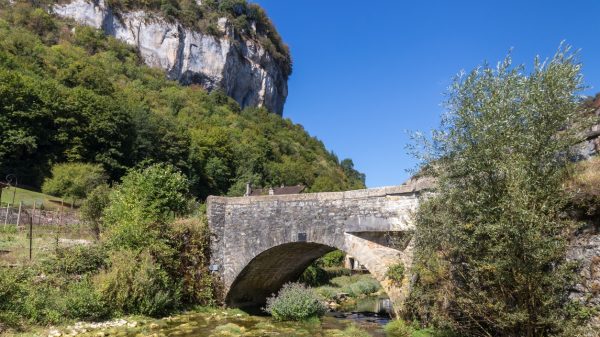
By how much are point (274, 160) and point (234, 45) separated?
3249cm

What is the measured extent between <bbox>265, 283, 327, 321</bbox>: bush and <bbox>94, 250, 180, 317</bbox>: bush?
11.8 feet

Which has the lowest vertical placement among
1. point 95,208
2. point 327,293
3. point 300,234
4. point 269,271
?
point 327,293

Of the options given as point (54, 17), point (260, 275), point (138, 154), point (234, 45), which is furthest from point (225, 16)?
point (260, 275)

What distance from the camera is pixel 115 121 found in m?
49.4

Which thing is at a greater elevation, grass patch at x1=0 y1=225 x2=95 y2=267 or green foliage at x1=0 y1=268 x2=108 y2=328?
grass patch at x1=0 y1=225 x2=95 y2=267

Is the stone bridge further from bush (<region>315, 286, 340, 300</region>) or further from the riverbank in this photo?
bush (<region>315, 286, 340, 300</region>)

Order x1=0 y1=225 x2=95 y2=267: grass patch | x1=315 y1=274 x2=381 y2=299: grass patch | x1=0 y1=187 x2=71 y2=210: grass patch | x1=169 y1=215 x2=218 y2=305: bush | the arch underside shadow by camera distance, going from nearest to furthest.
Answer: x1=0 y1=225 x2=95 y2=267: grass patch
x1=169 y1=215 x2=218 y2=305: bush
the arch underside shadow
x1=315 y1=274 x2=381 y2=299: grass patch
x1=0 y1=187 x2=71 y2=210: grass patch

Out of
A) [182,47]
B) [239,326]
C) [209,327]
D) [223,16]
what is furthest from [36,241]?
[223,16]

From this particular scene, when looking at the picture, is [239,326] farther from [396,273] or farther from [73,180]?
[73,180]

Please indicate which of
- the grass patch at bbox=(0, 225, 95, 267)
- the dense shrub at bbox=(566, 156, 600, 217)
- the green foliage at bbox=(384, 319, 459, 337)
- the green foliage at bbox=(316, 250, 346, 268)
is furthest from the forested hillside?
the dense shrub at bbox=(566, 156, 600, 217)

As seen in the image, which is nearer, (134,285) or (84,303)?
(84,303)

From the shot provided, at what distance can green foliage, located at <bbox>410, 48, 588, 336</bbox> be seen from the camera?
7988 mm

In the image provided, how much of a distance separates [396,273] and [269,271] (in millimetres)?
7366

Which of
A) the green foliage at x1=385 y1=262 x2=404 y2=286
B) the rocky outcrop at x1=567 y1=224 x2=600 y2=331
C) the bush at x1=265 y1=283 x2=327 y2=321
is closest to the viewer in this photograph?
the rocky outcrop at x1=567 y1=224 x2=600 y2=331
